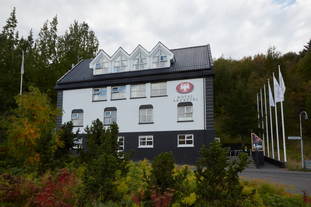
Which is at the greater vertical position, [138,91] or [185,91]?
[138,91]

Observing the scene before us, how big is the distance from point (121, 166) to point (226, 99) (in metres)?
35.1

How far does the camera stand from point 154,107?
22.5 m

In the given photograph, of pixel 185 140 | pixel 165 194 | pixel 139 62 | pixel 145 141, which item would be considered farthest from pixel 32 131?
pixel 139 62

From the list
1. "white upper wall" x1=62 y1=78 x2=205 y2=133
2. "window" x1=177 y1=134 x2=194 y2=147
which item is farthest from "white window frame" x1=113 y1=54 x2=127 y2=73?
"window" x1=177 y1=134 x2=194 y2=147

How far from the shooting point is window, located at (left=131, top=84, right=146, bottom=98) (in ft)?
76.2

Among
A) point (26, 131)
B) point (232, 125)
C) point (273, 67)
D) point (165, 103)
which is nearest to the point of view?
point (26, 131)

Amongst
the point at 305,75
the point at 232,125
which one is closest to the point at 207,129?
the point at 232,125

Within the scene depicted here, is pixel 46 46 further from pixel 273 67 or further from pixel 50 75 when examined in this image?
pixel 273 67

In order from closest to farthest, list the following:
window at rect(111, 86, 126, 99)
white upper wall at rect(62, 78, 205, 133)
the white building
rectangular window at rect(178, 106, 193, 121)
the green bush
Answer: the green bush → the white building → white upper wall at rect(62, 78, 205, 133) → rectangular window at rect(178, 106, 193, 121) → window at rect(111, 86, 126, 99)

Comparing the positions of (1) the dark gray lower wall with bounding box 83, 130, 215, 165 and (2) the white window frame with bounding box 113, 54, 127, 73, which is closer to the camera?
(1) the dark gray lower wall with bounding box 83, 130, 215, 165

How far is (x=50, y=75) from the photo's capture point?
33.0m

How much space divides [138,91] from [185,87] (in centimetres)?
462

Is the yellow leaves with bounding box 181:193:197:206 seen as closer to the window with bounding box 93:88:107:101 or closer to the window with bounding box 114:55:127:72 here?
the window with bounding box 93:88:107:101

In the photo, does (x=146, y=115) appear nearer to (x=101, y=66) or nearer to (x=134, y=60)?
(x=134, y=60)
